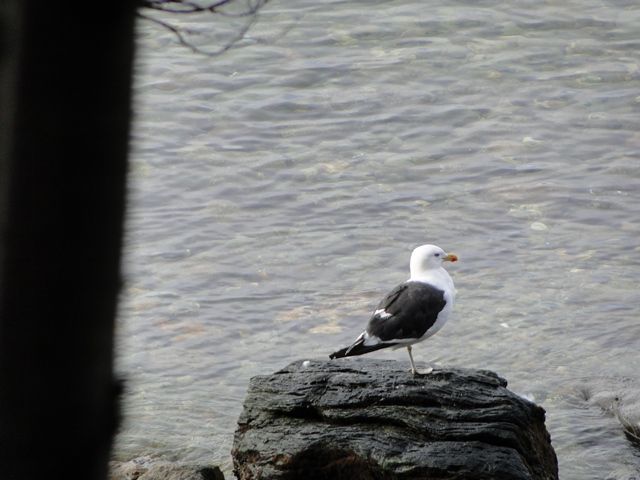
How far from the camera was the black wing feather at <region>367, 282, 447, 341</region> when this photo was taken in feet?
21.8

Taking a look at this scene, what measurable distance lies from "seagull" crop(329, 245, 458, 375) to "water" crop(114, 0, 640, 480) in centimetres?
129

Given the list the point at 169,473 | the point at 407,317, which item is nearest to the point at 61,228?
the point at 169,473

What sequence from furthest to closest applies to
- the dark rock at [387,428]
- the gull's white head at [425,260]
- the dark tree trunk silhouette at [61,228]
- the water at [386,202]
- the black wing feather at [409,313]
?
the water at [386,202]
the gull's white head at [425,260]
the black wing feather at [409,313]
the dark rock at [387,428]
the dark tree trunk silhouette at [61,228]

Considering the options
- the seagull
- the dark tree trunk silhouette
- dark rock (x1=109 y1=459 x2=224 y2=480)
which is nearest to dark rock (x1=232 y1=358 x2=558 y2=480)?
dark rock (x1=109 y1=459 x2=224 y2=480)

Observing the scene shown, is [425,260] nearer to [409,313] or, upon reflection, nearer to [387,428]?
[409,313]

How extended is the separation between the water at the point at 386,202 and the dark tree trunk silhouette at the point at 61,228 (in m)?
4.20

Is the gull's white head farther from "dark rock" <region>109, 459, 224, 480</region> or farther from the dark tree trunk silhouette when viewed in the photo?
the dark tree trunk silhouette

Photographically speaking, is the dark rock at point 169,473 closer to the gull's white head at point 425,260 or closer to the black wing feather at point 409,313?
the black wing feather at point 409,313

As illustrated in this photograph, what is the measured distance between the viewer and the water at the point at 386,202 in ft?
28.3

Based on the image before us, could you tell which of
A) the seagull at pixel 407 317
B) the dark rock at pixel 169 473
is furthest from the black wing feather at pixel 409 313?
the dark rock at pixel 169 473

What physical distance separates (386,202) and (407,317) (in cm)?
503

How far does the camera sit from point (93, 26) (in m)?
2.29

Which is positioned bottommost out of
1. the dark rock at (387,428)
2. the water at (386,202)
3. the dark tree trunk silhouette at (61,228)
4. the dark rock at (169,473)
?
the water at (386,202)

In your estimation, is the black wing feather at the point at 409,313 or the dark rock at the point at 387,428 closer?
the dark rock at the point at 387,428
